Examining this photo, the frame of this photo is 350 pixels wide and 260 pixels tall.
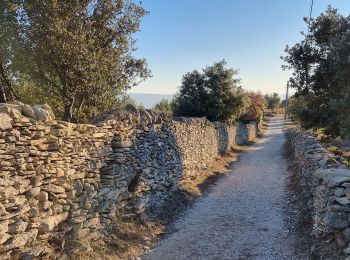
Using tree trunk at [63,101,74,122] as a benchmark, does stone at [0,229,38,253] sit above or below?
below

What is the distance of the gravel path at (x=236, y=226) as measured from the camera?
8.58m

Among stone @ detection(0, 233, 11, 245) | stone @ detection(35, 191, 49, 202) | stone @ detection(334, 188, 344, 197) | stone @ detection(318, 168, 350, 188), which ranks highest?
stone @ detection(318, 168, 350, 188)

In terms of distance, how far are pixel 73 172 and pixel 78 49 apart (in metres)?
6.69

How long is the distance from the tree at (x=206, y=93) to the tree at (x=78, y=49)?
11.1 m

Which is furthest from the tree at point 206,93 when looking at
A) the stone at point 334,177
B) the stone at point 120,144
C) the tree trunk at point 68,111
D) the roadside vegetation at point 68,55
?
the stone at point 334,177

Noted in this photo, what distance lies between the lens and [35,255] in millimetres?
6418

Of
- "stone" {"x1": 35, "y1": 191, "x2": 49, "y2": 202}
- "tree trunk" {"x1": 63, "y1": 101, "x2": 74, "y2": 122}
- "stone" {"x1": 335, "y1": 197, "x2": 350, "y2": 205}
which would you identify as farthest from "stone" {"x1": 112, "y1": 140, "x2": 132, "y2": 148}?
"stone" {"x1": 335, "y1": 197, "x2": 350, "y2": 205}

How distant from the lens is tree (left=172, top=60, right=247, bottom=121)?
2717cm

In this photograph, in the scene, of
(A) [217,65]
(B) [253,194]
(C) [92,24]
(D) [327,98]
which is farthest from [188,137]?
(A) [217,65]

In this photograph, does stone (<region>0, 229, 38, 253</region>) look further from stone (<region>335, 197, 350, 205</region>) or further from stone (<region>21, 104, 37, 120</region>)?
stone (<region>335, 197, 350, 205</region>)

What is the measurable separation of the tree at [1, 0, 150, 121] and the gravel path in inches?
237

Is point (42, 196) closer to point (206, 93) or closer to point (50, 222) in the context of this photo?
point (50, 222)

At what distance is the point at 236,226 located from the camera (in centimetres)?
1048

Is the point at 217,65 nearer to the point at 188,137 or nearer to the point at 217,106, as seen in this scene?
the point at 217,106
